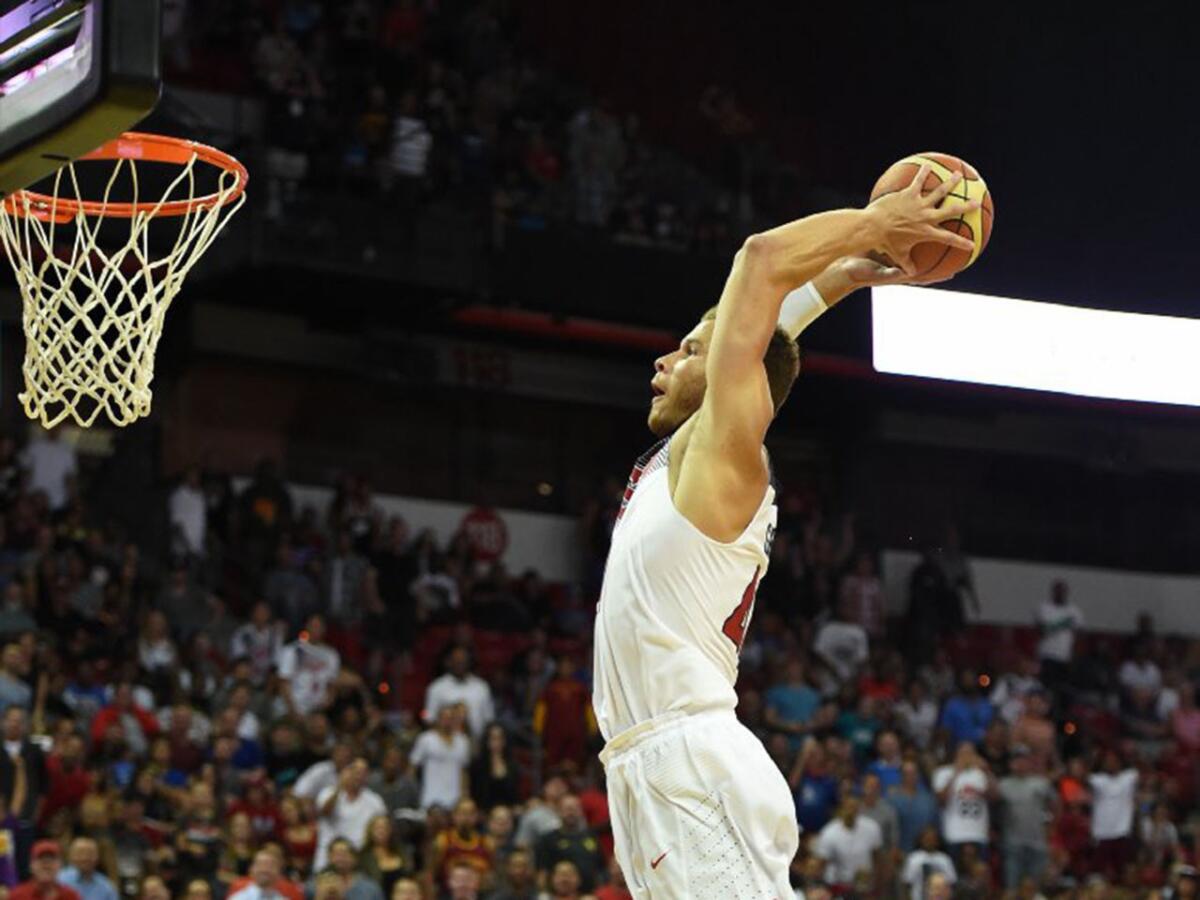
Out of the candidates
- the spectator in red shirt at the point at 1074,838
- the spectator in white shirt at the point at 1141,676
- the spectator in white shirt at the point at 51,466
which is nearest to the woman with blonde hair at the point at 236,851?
the spectator in white shirt at the point at 51,466

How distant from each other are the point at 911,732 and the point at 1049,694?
7.70 feet

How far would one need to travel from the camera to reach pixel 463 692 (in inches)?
556

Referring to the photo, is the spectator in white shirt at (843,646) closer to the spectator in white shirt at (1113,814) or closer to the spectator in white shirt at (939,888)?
the spectator in white shirt at (1113,814)

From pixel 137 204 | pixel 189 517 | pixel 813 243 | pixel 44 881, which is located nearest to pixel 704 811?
pixel 813 243

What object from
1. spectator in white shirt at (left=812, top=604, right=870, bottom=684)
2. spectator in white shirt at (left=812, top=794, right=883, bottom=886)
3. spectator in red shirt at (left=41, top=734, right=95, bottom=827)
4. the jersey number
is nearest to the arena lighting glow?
spectator in white shirt at (left=812, top=794, right=883, bottom=886)

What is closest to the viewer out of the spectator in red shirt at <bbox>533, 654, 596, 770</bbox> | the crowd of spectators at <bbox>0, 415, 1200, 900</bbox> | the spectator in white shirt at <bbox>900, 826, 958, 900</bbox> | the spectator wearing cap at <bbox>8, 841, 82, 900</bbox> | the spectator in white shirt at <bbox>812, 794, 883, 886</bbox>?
the spectator wearing cap at <bbox>8, 841, 82, 900</bbox>

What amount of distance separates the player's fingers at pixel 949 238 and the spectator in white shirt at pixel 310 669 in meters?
10.0

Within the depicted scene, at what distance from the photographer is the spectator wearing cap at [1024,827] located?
14.2 meters

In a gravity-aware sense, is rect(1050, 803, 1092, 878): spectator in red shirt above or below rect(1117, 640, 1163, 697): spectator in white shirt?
below

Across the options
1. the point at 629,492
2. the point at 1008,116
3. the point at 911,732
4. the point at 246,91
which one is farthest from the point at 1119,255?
the point at 629,492

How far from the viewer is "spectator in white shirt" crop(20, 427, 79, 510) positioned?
630 inches

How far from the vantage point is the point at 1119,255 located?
14398 mm

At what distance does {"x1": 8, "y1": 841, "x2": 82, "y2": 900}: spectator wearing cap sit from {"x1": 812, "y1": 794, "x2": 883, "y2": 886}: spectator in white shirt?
487 centimetres

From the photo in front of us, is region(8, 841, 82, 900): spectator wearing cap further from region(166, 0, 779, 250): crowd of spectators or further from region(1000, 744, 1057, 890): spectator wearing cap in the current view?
region(166, 0, 779, 250): crowd of spectators
